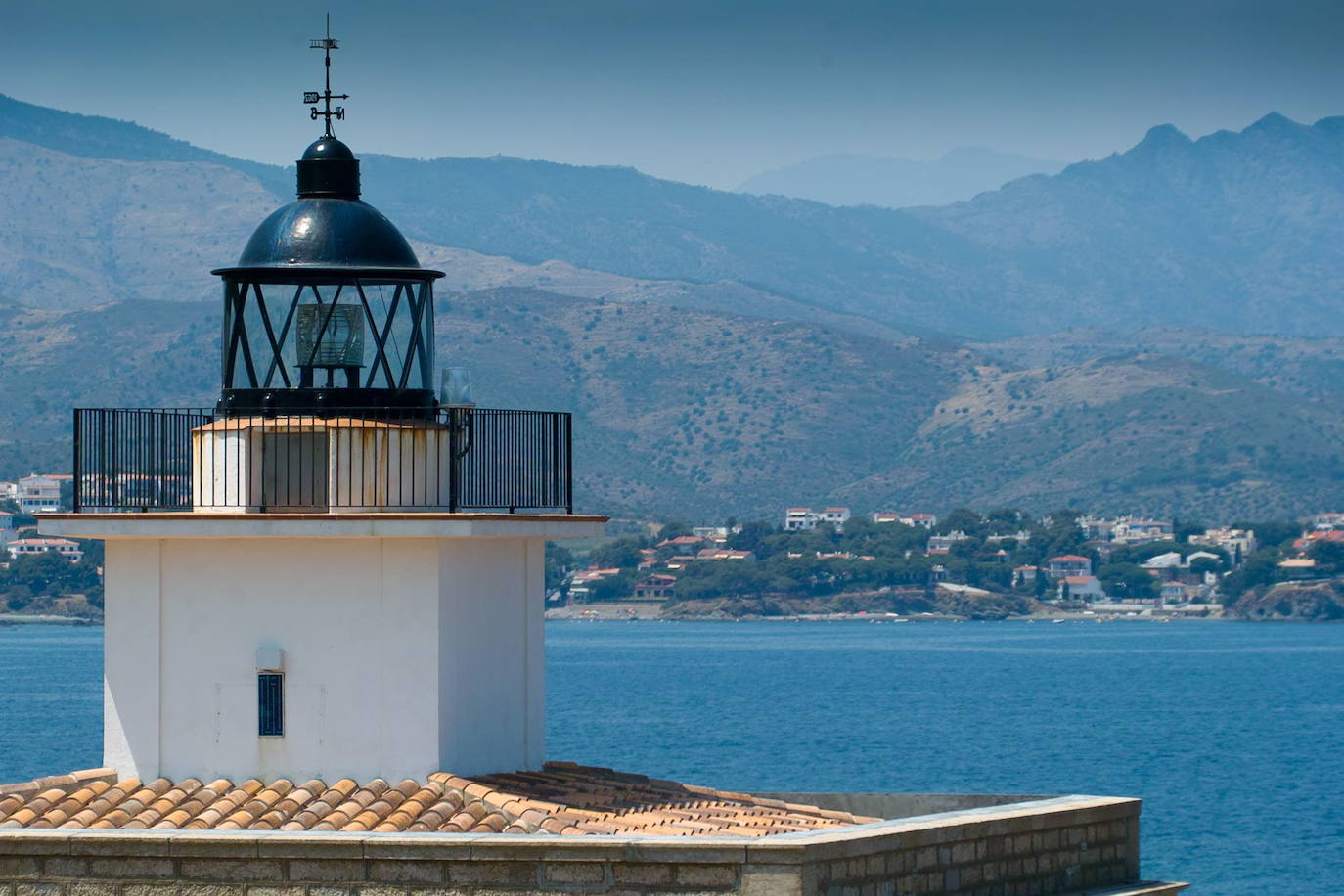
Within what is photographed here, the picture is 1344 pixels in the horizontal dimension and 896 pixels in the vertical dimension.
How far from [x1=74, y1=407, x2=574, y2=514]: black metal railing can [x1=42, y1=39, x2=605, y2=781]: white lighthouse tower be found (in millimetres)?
10

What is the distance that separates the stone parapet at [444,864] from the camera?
365 inches

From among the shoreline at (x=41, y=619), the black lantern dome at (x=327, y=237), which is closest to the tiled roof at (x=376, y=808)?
the black lantern dome at (x=327, y=237)

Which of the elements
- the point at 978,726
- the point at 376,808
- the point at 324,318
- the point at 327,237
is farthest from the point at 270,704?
the point at 978,726

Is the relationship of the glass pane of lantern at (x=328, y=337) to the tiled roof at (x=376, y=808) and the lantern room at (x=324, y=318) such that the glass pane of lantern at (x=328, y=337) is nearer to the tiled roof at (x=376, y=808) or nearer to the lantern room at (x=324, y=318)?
the lantern room at (x=324, y=318)

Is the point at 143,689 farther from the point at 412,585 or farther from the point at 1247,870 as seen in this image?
the point at 1247,870

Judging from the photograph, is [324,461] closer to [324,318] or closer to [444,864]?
[324,318]

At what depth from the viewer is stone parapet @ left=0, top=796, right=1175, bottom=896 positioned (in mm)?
9273

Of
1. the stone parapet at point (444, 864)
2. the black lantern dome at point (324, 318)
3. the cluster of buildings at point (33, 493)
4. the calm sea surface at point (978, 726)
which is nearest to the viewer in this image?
the stone parapet at point (444, 864)

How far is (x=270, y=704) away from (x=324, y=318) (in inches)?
72.5

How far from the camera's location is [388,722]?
35.6 feet

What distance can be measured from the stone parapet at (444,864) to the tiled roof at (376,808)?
1.80 feet

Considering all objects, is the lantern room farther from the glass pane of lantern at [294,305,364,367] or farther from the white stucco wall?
the white stucco wall

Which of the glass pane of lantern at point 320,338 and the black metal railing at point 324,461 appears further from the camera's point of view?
the glass pane of lantern at point 320,338

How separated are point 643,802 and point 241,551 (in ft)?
7.28
